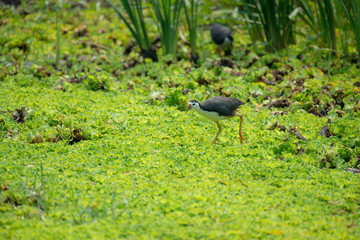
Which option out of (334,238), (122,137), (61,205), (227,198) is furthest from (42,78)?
(334,238)

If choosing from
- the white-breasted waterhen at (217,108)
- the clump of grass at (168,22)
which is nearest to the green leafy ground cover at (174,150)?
the white-breasted waterhen at (217,108)

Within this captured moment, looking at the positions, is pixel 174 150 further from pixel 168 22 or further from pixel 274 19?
pixel 274 19

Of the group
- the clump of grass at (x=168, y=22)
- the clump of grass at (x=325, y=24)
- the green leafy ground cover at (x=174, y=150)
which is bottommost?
the green leafy ground cover at (x=174, y=150)

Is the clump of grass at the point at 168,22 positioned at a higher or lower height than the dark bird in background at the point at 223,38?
higher

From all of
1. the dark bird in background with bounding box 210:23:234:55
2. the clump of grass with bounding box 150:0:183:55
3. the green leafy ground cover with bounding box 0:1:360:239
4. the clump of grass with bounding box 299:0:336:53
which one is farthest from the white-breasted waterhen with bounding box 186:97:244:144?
the dark bird in background with bounding box 210:23:234:55

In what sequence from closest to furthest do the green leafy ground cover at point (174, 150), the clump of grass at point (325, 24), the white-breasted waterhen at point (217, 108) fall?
1. the green leafy ground cover at point (174, 150)
2. the white-breasted waterhen at point (217, 108)
3. the clump of grass at point (325, 24)

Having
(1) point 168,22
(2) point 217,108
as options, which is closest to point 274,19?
(1) point 168,22

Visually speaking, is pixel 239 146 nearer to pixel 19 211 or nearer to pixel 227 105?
pixel 227 105

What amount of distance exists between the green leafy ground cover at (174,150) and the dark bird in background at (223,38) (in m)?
0.35

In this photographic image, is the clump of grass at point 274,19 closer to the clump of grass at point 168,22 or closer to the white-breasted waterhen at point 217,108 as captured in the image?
the clump of grass at point 168,22

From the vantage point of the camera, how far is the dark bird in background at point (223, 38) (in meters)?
9.22

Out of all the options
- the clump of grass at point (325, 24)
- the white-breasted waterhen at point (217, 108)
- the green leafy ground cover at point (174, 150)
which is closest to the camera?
the green leafy ground cover at point (174, 150)

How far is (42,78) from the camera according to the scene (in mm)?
7945

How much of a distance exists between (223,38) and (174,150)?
4.83 meters
